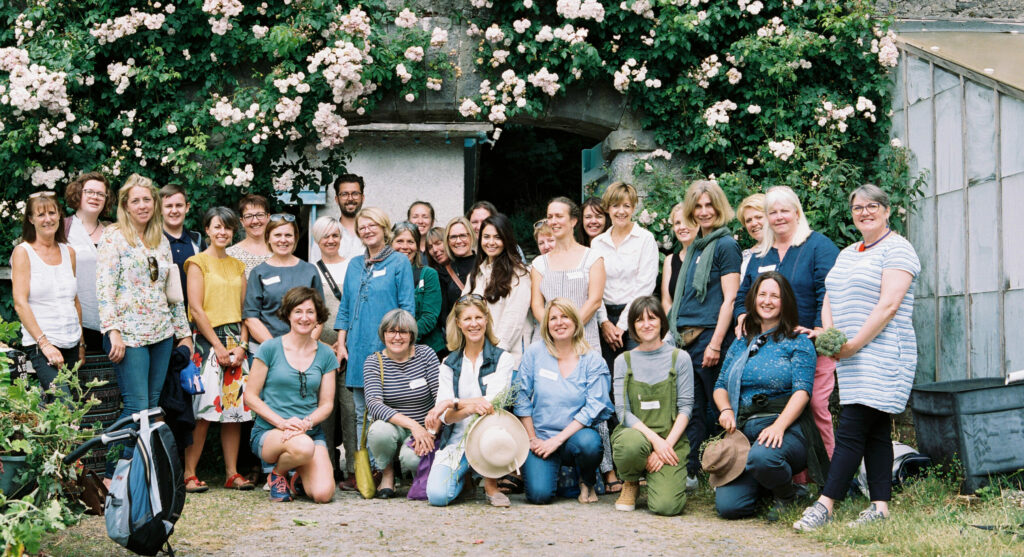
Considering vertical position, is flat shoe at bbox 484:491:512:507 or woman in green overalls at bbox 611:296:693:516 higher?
woman in green overalls at bbox 611:296:693:516

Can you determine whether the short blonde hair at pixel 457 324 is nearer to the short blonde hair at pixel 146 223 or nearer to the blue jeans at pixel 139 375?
the blue jeans at pixel 139 375

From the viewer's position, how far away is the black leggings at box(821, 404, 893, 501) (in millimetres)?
4438

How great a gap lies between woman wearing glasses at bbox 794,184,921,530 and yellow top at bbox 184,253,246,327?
3.41 meters

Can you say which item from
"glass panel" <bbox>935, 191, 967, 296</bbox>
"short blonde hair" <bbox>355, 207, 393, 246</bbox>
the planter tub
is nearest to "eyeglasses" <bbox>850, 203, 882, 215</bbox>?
the planter tub

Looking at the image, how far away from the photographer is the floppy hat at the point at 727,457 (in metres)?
4.76

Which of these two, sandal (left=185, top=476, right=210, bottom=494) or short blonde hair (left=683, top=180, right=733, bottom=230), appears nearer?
sandal (left=185, top=476, right=210, bottom=494)

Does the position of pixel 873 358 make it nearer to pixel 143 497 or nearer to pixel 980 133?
pixel 980 133

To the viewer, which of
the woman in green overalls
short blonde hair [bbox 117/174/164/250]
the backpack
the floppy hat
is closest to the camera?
the backpack

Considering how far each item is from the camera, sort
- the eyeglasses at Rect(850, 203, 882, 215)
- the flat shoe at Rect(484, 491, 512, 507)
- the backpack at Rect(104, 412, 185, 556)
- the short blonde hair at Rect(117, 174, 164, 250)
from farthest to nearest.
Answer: the short blonde hair at Rect(117, 174, 164, 250) < the flat shoe at Rect(484, 491, 512, 507) < the eyeglasses at Rect(850, 203, 882, 215) < the backpack at Rect(104, 412, 185, 556)

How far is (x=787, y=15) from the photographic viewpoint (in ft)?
24.2

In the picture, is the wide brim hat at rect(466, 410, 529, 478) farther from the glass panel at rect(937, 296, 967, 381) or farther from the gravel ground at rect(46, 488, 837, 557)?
the glass panel at rect(937, 296, 967, 381)

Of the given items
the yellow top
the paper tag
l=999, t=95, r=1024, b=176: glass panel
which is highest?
l=999, t=95, r=1024, b=176: glass panel

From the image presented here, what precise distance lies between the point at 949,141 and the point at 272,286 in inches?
181

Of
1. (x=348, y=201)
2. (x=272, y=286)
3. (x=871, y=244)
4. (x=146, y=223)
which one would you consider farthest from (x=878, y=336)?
(x=146, y=223)
